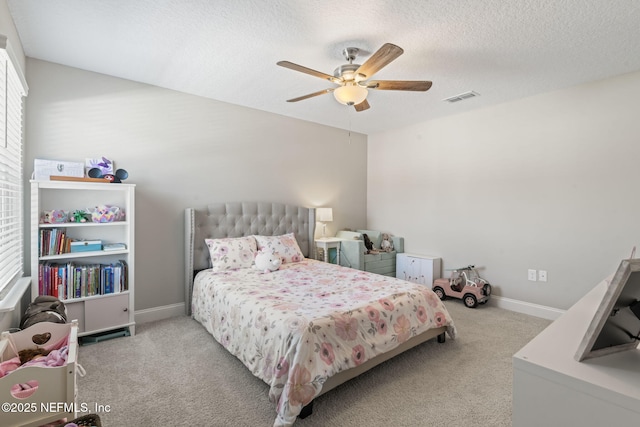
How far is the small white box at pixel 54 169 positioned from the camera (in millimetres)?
2752

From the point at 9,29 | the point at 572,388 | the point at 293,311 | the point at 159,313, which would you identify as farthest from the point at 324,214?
the point at 572,388

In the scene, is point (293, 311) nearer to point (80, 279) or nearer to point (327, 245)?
point (80, 279)

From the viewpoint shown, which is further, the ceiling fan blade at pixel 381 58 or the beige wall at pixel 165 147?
the beige wall at pixel 165 147

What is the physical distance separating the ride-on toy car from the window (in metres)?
4.31

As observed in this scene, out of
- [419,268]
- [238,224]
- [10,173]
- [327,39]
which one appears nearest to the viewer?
[10,173]

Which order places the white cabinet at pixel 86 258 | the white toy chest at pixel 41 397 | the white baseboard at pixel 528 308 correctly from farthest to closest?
the white baseboard at pixel 528 308 → the white cabinet at pixel 86 258 → the white toy chest at pixel 41 397

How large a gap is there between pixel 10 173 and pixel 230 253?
1.92m

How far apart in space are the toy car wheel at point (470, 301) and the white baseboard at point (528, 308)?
345 millimetres

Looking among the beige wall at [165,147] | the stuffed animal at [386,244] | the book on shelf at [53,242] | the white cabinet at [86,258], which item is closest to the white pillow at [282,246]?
the beige wall at [165,147]

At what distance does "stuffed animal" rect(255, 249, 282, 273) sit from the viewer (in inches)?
135

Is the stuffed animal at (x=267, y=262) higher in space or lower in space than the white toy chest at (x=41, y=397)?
higher

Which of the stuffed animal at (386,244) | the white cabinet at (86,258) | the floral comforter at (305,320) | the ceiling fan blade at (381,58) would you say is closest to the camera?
the floral comforter at (305,320)

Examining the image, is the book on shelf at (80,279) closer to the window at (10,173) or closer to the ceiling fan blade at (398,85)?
the window at (10,173)

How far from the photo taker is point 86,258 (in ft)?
9.91
